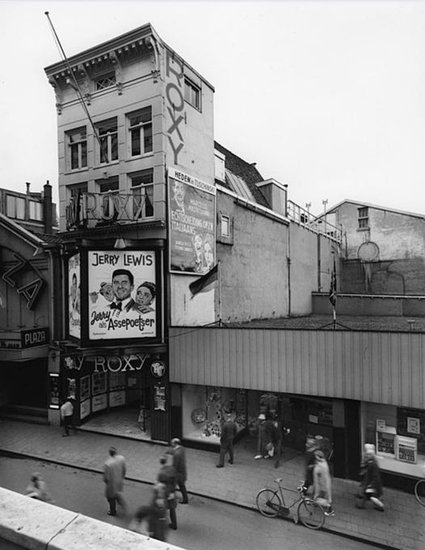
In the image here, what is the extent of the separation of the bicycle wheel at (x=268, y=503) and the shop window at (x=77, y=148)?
16594 millimetres

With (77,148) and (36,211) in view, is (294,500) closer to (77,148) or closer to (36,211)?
(77,148)

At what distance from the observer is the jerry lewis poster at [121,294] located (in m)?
15.1

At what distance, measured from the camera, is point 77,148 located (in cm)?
1888

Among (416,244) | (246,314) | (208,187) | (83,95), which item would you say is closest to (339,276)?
(416,244)

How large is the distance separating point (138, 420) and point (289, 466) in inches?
307

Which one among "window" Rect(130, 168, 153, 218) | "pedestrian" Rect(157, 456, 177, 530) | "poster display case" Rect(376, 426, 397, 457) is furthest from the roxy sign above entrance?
"poster display case" Rect(376, 426, 397, 457)

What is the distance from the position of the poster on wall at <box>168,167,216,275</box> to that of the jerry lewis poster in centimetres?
133

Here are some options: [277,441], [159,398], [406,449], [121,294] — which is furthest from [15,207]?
[406,449]

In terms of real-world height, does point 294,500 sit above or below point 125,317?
below

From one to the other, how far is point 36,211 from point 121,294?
606 inches

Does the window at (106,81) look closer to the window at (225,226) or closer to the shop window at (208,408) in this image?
the window at (225,226)

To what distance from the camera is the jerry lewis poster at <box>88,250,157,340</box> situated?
15.1 meters

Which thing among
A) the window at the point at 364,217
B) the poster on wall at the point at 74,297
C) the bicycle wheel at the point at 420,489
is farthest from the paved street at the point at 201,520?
the window at the point at 364,217

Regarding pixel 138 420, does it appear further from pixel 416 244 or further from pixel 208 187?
pixel 416 244
